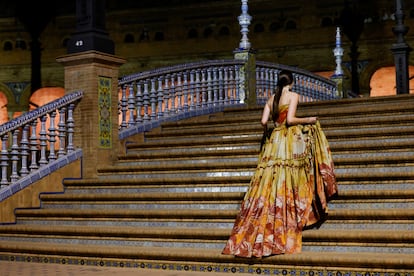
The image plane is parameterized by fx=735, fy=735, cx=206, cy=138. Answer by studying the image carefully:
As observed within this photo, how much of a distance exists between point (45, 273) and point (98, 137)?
3.47 m

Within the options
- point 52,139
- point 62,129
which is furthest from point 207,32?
point 52,139

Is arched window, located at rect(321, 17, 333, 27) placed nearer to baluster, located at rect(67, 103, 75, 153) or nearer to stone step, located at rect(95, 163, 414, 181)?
baluster, located at rect(67, 103, 75, 153)

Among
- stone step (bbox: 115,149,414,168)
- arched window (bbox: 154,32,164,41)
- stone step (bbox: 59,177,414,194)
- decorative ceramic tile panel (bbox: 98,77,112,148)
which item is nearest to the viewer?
stone step (bbox: 59,177,414,194)

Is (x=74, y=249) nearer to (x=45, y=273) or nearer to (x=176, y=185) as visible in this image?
(x=45, y=273)

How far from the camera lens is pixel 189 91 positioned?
1285 centimetres

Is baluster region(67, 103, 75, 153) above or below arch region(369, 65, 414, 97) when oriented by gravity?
below

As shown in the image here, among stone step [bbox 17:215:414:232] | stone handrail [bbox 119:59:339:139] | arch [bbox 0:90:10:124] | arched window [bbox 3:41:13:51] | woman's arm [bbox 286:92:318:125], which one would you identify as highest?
arched window [bbox 3:41:13:51]

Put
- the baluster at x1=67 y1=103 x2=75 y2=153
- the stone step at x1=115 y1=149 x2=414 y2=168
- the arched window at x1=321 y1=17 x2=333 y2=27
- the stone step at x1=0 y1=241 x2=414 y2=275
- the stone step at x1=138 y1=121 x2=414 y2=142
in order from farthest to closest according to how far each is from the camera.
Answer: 1. the arched window at x1=321 y1=17 x2=333 y2=27
2. the baluster at x1=67 y1=103 x2=75 y2=153
3. the stone step at x1=138 y1=121 x2=414 y2=142
4. the stone step at x1=115 y1=149 x2=414 y2=168
5. the stone step at x1=0 y1=241 x2=414 y2=275

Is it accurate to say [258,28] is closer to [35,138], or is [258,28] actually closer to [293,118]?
[35,138]

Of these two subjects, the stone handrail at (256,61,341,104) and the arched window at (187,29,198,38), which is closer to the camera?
the stone handrail at (256,61,341,104)

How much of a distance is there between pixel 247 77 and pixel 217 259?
7.31 m

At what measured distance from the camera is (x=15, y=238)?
8.77 m

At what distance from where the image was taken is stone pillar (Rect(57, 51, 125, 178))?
33.4ft

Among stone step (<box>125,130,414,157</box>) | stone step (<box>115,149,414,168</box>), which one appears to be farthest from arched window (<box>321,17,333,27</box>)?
stone step (<box>115,149,414,168</box>)
